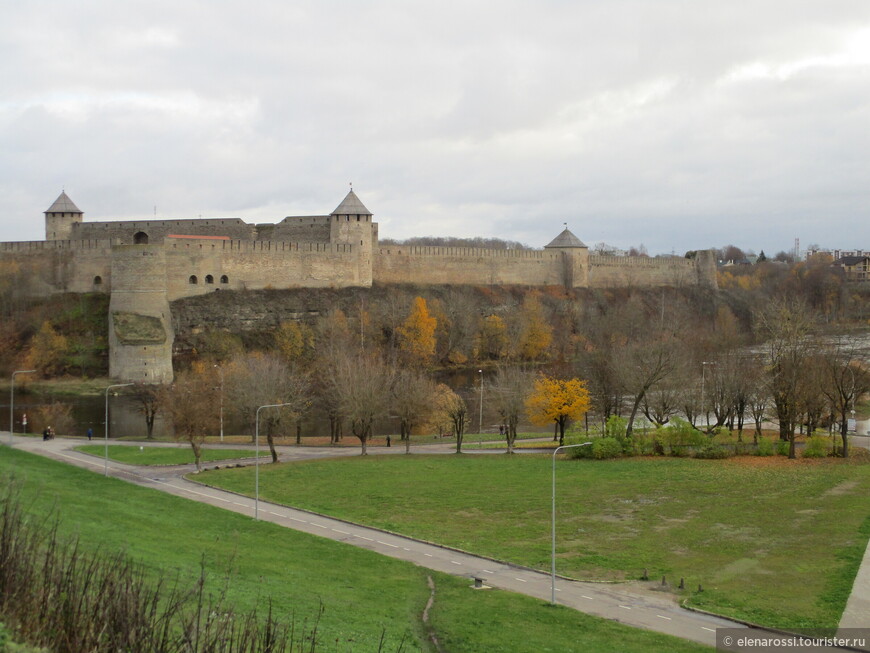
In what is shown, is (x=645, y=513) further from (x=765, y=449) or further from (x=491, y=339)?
(x=491, y=339)

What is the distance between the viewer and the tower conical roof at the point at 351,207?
2248 inches

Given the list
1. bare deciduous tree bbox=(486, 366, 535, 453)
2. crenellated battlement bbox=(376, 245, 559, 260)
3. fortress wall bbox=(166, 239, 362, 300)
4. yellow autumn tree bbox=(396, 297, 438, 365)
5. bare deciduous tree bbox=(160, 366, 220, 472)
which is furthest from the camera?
crenellated battlement bbox=(376, 245, 559, 260)

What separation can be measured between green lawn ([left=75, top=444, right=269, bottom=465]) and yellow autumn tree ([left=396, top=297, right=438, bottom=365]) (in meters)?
22.9

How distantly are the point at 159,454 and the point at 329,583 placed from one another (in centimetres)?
1493

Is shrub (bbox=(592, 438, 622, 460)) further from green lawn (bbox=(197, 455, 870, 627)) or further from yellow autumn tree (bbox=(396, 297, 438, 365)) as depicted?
yellow autumn tree (bbox=(396, 297, 438, 365))

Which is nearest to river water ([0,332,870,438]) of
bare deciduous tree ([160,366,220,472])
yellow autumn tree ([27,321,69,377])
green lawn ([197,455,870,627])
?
bare deciduous tree ([160,366,220,472])

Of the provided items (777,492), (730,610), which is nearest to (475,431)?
(777,492)

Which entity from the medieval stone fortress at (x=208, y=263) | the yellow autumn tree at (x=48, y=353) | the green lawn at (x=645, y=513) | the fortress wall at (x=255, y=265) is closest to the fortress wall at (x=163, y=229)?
the medieval stone fortress at (x=208, y=263)

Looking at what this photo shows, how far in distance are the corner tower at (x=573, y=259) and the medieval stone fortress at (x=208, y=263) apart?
0.55 feet

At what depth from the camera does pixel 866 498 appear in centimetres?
2069

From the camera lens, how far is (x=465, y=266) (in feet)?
213

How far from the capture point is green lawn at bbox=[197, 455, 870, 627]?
1501cm

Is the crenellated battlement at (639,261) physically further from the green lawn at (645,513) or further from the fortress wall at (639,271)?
the green lawn at (645,513)

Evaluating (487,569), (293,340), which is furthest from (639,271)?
(487,569)
